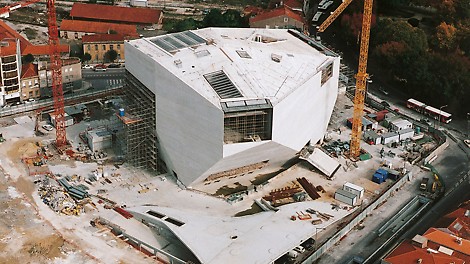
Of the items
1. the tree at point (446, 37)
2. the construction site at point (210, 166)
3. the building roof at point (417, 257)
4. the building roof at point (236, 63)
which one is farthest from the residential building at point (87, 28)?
the building roof at point (417, 257)

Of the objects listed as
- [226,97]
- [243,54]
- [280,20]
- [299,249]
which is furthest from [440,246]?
[280,20]

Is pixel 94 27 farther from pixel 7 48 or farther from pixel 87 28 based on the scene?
pixel 7 48

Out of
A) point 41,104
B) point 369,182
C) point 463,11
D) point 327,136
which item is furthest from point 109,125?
point 463,11

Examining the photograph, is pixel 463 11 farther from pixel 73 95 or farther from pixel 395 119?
pixel 73 95

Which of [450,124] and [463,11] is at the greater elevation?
[463,11]

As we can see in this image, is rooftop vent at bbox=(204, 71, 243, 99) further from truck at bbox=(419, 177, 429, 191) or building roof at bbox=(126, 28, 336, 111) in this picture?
truck at bbox=(419, 177, 429, 191)

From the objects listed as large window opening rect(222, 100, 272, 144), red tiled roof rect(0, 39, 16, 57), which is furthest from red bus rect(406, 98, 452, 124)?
red tiled roof rect(0, 39, 16, 57)
